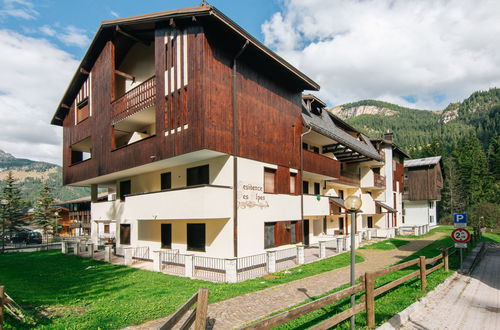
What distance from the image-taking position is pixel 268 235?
17328mm

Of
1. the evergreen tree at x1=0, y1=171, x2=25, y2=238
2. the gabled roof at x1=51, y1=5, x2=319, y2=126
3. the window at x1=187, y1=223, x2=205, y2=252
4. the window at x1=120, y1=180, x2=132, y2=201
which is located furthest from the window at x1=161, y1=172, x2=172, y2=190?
the evergreen tree at x1=0, y1=171, x2=25, y2=238

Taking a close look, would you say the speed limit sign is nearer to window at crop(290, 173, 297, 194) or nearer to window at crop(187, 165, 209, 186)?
window at crop(290, 173, 297, 194)

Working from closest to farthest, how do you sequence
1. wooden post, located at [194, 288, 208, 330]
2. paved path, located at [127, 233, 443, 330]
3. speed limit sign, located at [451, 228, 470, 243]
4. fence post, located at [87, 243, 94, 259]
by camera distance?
wooden post, located at [194, 288, 208, 330] → paved path, located at [127, 233, 443, 330] → speed limit sign, located at [451, 228, 470, 243] → fence post, located at [87, 243, 94, 259]

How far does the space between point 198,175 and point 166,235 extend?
5.01m

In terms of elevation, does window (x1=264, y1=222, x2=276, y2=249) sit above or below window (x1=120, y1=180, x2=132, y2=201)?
below

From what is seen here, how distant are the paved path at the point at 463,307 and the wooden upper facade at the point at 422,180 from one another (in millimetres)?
35441

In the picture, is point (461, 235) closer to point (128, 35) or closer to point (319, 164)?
point (319, 164)

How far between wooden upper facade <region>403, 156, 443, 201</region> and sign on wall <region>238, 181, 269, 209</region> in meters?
37.3

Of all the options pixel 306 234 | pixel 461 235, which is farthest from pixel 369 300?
pixel 306 234

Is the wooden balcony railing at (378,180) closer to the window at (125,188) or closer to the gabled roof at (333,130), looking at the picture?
the gabled roof at (333,130)

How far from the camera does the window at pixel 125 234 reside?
2281 centimetres

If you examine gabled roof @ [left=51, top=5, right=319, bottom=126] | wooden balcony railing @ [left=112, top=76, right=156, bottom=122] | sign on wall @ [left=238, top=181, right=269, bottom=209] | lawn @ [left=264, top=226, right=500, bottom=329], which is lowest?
lawn @ [left=264, top=226, right=500, bottom=329]

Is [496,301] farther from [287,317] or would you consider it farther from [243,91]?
[243,91]

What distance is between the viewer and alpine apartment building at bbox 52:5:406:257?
14555 millimetres
